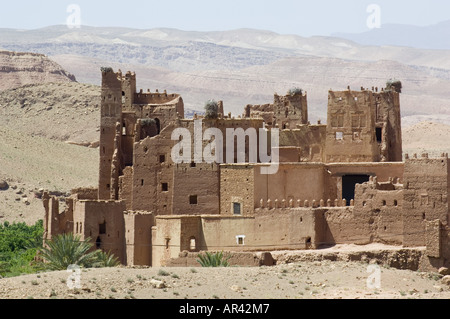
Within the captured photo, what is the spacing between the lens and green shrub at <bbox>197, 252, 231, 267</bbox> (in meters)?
57.3

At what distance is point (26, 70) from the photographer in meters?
186

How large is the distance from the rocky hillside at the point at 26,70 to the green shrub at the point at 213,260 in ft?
406

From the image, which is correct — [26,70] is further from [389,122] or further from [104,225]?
[104,225]

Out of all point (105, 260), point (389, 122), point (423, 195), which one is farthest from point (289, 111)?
point (105, 260)

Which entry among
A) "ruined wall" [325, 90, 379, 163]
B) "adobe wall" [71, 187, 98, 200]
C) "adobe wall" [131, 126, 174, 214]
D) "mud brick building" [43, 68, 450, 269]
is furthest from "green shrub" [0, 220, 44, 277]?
"ruined wall" [325, 90, 379, 163]

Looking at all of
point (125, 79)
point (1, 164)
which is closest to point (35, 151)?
point (1, 164)

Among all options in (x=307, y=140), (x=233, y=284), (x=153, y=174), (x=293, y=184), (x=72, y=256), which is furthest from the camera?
(x=307, y=140)

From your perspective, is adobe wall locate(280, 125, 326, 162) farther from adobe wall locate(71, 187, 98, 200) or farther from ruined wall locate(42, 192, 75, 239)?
ruined wall locate(42, 192, 75, 239)

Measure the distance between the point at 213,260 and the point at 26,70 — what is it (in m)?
132

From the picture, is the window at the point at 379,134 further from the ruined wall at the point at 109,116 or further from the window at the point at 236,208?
the ruined wall at the point at 109,116

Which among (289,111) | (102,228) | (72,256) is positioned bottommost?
(72,256)

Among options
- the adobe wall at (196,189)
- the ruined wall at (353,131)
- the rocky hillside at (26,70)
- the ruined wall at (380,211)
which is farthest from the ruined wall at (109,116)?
the rocky hillside at (26,70)

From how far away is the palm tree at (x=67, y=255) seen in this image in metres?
56.9

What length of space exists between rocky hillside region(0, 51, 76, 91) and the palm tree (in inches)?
4804
